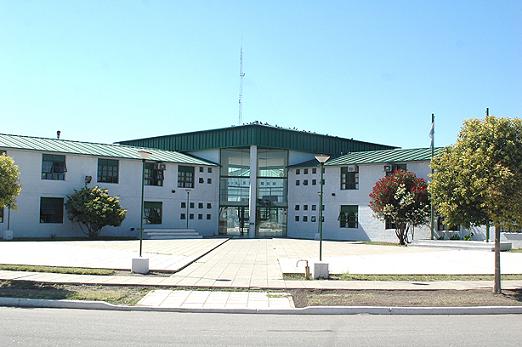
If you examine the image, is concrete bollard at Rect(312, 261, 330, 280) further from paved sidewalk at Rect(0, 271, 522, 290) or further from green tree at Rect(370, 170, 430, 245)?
green tree at Rect(370, 170, 430, 245)

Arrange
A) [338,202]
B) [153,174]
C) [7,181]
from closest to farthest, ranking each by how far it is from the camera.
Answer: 1. [7,181]
2. [338,202]
3. [153,174]

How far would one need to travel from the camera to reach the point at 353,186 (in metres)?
40.8

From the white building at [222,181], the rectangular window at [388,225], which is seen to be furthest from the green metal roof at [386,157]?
the rectangular window at [388,225]

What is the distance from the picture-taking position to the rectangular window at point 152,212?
4091 centimetres

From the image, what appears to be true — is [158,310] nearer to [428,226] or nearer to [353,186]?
[428,226]

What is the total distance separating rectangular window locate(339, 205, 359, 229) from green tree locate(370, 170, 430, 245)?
4.34 meters

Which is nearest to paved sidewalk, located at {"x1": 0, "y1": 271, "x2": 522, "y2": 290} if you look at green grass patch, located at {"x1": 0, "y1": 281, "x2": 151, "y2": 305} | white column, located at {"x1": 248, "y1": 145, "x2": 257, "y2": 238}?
green grass patch, located at {"x1": 0, "y1": 281, "x2": 151, "y2": 305}

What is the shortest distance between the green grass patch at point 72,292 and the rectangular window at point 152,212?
27088 millimetres

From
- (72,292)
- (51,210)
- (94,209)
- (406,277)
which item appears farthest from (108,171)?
(406,277)

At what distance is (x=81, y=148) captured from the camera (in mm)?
38500

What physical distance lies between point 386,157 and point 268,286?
2774cm

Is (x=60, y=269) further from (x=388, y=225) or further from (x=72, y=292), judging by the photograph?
(x=388, y=225)

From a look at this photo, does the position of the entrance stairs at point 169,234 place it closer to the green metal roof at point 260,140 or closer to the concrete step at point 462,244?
the green metal roof at point 260,140

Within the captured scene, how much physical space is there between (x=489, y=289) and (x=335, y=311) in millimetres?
5543
